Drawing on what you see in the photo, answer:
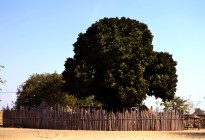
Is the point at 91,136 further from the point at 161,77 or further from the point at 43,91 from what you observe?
the point at 43,91

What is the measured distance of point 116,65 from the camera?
35156 millimetres

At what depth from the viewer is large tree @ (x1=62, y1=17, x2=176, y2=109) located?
34.9 meters

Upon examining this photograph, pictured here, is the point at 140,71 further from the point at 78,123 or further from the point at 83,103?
the point at 83,103

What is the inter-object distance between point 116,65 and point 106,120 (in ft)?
19.7

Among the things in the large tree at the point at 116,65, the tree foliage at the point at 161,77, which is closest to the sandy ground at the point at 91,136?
the large tree at the point at 116,65

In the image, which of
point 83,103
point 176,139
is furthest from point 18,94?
point 176,139

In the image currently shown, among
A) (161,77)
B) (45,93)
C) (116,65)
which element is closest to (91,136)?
(116,65)

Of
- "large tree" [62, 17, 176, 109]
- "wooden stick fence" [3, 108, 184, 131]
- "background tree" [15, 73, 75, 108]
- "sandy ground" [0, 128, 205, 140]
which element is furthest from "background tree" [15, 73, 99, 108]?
"sandy ground" [0, 128, 205, 140]

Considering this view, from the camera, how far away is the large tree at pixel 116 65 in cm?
3488

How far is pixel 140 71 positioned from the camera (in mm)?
35344

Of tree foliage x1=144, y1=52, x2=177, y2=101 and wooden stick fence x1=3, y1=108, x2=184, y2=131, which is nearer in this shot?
wooden stick fence x1=3, y1=108, x2=184, y2=131

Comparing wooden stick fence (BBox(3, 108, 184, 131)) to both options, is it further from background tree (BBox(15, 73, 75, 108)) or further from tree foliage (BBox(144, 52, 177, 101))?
background tree (BBox(15, 73, 75, 108))

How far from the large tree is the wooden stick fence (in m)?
3.32

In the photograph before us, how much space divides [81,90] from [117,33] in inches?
249
